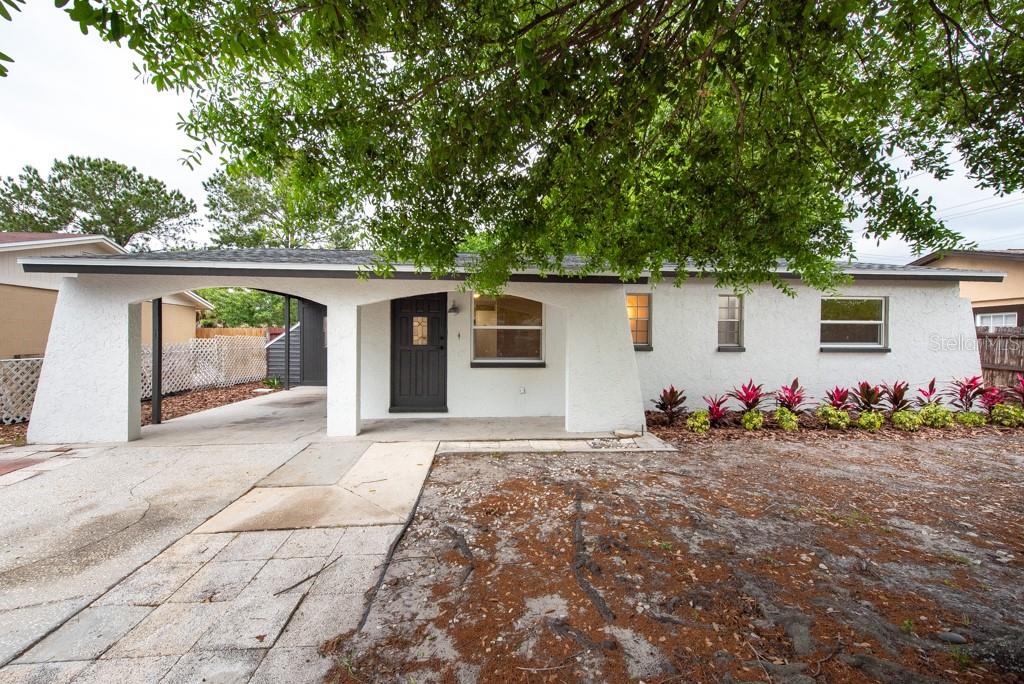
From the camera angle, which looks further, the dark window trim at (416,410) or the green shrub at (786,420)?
the dark window trim at (416,410)

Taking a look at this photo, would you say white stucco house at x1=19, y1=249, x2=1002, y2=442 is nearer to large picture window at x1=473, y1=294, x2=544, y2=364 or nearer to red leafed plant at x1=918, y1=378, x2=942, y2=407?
large picture window at x1=473, y1=294, x2=544, y2=364

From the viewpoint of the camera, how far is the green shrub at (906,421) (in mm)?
6611

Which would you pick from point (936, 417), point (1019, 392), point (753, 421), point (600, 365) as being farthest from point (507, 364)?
point (1019, 392)

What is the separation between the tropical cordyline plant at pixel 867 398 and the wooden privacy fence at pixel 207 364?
45.7ft

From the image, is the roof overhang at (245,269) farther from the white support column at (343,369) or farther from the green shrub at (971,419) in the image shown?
the green shrub at (971,419)

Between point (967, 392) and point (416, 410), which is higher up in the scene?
point (967, 392)

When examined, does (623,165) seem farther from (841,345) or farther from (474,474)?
(841,345)

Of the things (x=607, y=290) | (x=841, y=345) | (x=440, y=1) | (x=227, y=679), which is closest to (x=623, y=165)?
(x=440, y=1)

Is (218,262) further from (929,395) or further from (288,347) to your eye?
(929,395)

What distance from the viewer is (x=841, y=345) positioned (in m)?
8.01

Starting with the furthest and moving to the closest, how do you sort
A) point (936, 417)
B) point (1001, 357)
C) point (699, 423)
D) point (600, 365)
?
point (1001, 357) < point (936, 417) < point (699, 423) < point (600, 365)

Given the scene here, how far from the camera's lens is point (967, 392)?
734 cm

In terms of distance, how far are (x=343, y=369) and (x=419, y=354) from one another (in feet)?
5.51

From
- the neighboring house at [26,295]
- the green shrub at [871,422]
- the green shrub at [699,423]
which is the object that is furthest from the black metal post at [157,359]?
the green shrub at [871,422]
